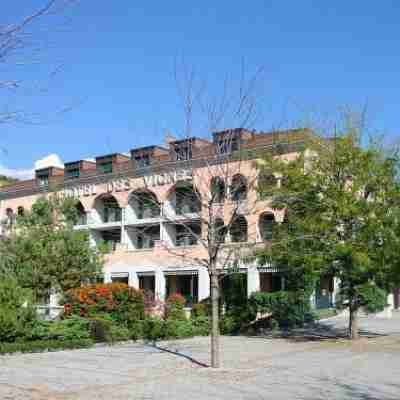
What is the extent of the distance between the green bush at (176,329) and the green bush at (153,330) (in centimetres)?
15

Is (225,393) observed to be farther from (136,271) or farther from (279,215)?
(136,271)

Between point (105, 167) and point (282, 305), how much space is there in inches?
1003

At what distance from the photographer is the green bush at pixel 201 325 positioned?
2328 cm

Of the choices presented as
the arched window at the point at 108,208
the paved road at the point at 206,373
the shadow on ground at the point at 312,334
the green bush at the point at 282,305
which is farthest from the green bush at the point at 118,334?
the arched window at the point at 108,208

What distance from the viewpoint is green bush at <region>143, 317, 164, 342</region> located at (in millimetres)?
21562

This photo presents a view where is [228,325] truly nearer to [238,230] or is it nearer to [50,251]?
[238,230]

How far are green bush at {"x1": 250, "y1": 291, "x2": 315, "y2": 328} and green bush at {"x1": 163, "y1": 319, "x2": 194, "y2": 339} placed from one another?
3796mm

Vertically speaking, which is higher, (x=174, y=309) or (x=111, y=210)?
(x=111, y=210)

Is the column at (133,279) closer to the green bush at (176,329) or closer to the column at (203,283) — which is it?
the column at (203,283)

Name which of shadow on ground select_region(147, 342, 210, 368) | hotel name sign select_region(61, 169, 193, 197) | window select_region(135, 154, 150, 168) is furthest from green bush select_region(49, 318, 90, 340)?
window select_region(135, 154, 150, 168)

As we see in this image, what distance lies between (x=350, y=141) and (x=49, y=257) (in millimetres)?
14676

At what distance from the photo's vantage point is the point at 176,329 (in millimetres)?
22203

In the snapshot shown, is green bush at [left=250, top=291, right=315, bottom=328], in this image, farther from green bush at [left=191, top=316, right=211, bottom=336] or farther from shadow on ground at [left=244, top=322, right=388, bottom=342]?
green bush at [left=191, top=316, right=211, bottom=336]

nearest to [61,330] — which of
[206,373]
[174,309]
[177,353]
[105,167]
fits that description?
[177,353]
